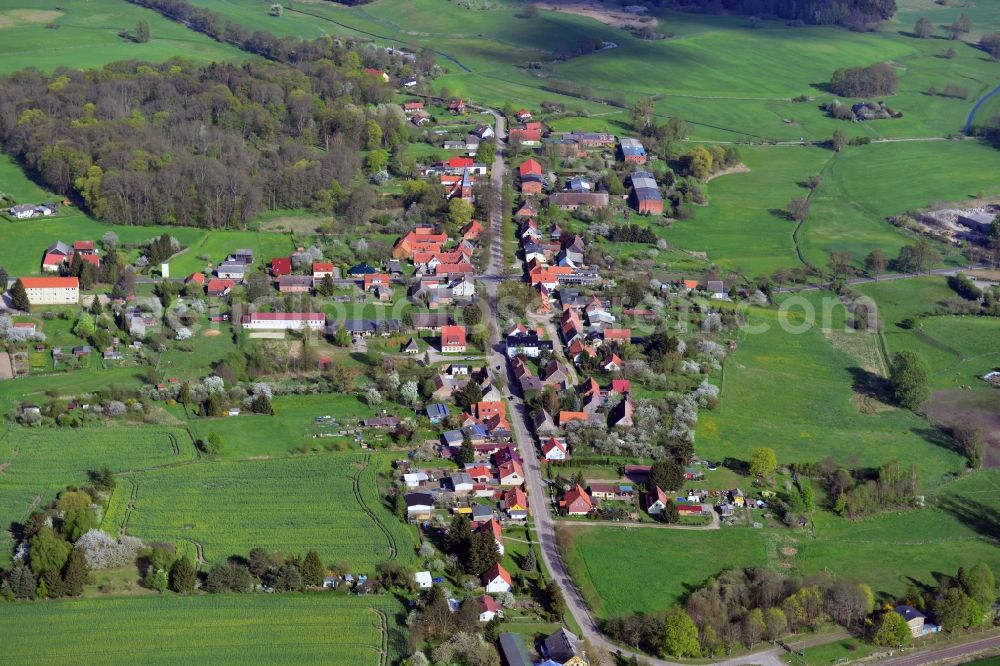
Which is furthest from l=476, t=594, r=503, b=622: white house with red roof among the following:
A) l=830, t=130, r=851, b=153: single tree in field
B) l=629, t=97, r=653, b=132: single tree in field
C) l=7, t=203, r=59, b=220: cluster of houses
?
l=830, t=130, r=851, b=153: single tree in field

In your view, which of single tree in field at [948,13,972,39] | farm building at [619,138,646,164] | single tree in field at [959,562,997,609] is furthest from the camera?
→ single tree in field at [948,13,972,39]

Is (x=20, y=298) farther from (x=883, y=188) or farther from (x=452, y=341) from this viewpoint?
(x=883, y=188)

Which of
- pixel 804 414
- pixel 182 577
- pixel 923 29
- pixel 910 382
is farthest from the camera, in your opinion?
pixel 923 29

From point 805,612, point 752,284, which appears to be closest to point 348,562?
point 805,612

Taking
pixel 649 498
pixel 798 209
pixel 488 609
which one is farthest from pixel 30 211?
pixel 798 209

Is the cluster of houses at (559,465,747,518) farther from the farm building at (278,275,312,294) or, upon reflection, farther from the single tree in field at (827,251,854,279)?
the single tree in field at (827,251,854,279)

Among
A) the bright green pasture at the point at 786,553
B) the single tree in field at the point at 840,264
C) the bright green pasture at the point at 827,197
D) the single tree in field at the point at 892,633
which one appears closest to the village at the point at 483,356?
the single tree in field at the point at 892,633
